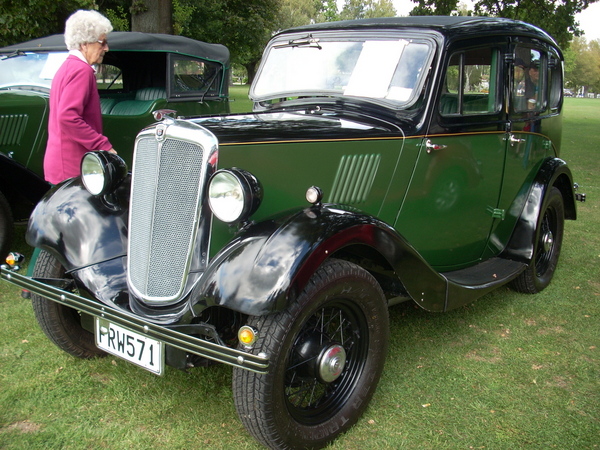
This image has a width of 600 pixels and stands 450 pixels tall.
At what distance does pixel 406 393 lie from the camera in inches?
114

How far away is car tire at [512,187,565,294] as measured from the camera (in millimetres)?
4195

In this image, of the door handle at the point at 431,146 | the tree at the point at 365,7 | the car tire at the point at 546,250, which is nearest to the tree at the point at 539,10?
the car tire at the point at 546,250

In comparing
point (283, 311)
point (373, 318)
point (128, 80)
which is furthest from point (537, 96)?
point (128, 80)

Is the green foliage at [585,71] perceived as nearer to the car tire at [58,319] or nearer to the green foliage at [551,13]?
the green foliage at [551,13]

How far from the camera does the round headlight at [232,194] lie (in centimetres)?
220

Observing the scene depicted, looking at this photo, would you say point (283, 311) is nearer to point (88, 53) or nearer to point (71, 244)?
point (71, 244)

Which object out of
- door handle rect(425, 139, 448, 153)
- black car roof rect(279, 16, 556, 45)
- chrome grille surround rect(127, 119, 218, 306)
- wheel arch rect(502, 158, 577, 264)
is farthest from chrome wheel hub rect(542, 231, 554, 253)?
chrome grille surround rect(127, 119, 218, 306)

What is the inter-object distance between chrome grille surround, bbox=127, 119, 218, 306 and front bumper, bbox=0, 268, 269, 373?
0.71ft

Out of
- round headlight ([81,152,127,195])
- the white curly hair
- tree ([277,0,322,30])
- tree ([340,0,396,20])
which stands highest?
tree ([340,0,396,20])

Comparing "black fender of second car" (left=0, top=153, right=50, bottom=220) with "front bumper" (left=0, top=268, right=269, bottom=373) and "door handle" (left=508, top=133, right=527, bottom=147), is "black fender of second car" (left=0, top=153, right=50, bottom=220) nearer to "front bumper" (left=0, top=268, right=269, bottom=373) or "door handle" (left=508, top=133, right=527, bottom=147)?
"front bumper" (left=0, top=268, right=269, bottom=373)

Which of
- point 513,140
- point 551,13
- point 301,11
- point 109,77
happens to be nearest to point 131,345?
point 513,140

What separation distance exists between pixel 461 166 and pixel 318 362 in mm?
1645

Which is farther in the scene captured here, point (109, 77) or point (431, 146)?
point (109, 77)

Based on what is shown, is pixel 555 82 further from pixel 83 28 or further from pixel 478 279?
pixel 83 28
